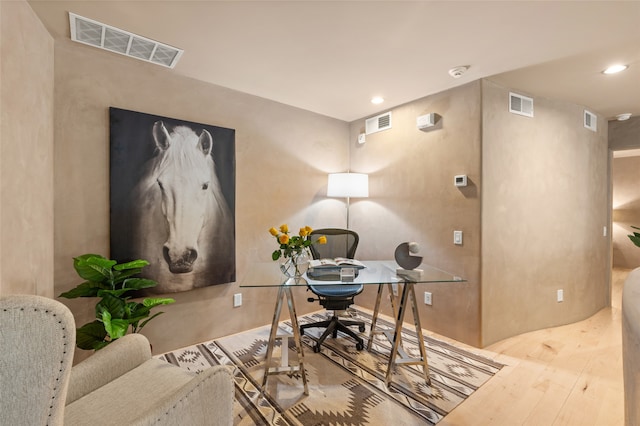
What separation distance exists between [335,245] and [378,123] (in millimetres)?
1600

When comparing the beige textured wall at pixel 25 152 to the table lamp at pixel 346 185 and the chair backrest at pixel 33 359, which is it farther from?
the table lamp at pixel 346 185

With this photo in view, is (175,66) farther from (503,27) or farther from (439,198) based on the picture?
(439,198)

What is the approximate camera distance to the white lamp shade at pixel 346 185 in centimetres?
348

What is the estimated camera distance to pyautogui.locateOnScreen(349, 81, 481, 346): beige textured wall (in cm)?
269

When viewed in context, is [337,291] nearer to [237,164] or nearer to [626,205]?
[237,164]

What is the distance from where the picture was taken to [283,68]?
97.0 inches

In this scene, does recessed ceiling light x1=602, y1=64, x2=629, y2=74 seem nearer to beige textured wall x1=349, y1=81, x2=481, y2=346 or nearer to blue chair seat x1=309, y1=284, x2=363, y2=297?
beige textured wall x1=349, y1=81, x2=481, y2=346

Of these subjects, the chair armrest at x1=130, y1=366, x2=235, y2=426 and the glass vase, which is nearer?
the chair armrest at x1=130, y1=366, x2=235, y2=426

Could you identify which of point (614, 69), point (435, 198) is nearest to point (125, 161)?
point (435, 198)

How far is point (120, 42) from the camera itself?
2072 mm

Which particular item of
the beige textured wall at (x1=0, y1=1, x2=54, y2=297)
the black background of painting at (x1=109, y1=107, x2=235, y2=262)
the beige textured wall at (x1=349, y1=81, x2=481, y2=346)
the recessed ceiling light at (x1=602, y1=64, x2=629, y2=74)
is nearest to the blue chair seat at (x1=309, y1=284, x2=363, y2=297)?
the beige textured wall at (x1=349, y1=81, x2=481, y2=346)

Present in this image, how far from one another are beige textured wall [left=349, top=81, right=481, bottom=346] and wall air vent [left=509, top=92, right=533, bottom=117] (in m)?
0.47

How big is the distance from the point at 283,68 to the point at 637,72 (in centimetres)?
302

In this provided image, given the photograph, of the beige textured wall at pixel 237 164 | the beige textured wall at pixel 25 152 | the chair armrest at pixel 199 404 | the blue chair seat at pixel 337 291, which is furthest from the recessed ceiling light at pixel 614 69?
the beige textured wall at pixel 25 152
